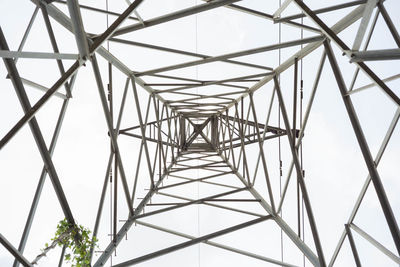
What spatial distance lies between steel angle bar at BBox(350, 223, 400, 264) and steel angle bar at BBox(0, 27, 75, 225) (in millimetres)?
4979

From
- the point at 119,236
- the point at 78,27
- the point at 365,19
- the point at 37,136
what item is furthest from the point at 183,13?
the point at 119,236

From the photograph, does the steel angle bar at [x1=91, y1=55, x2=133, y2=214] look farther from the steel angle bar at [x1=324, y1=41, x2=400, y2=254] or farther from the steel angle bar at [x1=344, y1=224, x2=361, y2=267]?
the steel angle bar at [x1=344, y1=224, x2=361, y2=267]

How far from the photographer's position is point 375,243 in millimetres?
4102

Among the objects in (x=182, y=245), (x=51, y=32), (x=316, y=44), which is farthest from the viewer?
(x=182, y=245)

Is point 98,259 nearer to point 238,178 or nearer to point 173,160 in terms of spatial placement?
point 238,178

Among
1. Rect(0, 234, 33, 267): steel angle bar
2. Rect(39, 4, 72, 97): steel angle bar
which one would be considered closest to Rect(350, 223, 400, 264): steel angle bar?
Rect(0, 234, 33, 267): steel angle bar

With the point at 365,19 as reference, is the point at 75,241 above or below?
below

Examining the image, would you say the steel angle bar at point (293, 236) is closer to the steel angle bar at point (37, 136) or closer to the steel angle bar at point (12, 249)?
the steel angle bar at point (37, 136)

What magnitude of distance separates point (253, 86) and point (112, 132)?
552cm

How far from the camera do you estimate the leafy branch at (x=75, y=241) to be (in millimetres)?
4148

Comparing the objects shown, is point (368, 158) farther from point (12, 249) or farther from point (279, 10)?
point (12, 249)

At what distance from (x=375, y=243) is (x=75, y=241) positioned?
16.6 feet

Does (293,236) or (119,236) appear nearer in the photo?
(293,236)

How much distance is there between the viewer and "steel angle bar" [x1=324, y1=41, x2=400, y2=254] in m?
3.33
